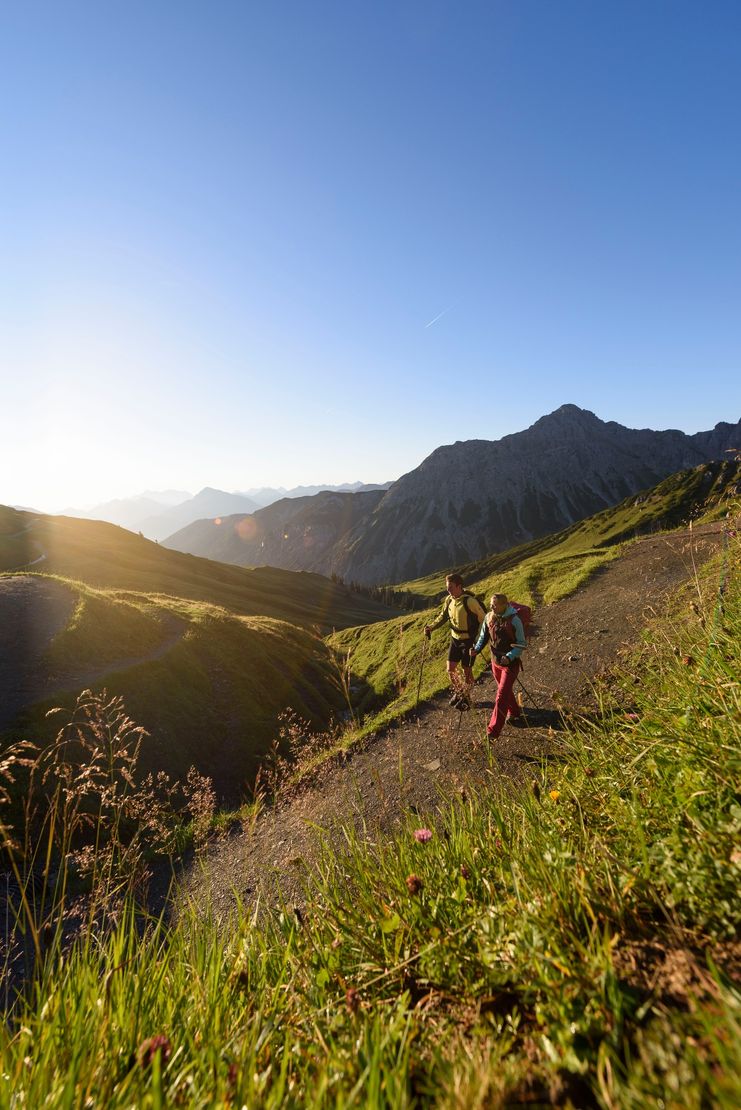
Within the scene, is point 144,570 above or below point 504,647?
above

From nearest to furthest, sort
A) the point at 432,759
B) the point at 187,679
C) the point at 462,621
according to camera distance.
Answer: the point at 432,759
the point at 462,621
the point at 187,679

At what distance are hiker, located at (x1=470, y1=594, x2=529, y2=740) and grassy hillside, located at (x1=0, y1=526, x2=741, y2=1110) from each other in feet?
21.4

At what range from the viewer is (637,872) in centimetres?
255

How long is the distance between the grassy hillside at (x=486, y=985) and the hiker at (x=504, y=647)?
6.51m

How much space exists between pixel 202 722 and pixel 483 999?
22791mm

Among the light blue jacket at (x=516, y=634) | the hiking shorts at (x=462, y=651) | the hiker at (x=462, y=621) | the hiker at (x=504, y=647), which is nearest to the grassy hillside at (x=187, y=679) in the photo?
the hiking shorts at (x=462, y=651)

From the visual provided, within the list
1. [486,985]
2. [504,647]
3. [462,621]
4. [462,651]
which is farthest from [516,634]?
→ [486,985]

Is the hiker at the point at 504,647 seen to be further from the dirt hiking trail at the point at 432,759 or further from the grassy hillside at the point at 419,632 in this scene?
the grassy hillside at the point at 419,632

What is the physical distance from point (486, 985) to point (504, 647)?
8.45 meters

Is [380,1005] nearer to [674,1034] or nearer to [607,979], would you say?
[607,979]

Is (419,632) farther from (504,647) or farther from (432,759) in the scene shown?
(504,647)

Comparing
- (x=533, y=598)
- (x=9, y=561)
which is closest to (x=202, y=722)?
(x=533, y=598)

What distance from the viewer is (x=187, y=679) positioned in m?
25.0

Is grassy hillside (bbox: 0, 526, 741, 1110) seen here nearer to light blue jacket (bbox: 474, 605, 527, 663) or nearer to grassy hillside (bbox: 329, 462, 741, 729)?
grassy hillside (bbox: 329, 462, 741, 729)
